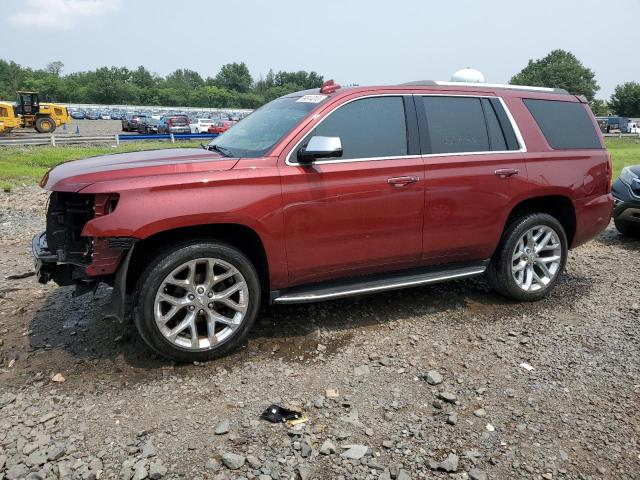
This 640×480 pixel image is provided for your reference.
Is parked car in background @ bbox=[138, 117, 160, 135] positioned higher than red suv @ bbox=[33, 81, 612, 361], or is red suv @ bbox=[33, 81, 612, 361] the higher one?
parked car in background @ bbox=[138, 117, 160, 135]

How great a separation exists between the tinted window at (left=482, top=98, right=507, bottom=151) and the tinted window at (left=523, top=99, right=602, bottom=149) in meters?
0.44

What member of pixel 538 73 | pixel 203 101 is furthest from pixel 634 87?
pixel 203 101

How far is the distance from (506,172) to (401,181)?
1086mm

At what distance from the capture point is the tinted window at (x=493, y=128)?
4.42 m

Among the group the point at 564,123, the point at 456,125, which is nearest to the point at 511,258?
the point at 456,125

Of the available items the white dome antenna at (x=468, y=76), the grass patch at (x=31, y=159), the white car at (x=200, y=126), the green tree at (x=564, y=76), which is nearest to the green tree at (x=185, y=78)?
the green tree at (x=564, y=76)

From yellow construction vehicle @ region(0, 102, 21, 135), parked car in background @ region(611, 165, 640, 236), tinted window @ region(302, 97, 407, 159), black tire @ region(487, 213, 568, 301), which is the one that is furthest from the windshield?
yellow construction vehicle @ region(0, 102, 21, 135)

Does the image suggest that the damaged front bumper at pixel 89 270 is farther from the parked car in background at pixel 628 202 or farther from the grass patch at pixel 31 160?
the parked car in background at pixel 628 202

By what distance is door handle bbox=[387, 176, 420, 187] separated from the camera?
387 cm

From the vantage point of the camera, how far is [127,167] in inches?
131

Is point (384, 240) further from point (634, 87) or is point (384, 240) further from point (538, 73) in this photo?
point (538, 73)

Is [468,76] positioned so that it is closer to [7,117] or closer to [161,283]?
[161,283]

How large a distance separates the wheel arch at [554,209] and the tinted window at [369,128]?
1.41m

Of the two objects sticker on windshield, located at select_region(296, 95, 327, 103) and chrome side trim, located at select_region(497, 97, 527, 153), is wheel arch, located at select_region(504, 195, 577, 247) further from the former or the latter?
sticker on windshield, located at select_region(296, 95, 327, 103)
